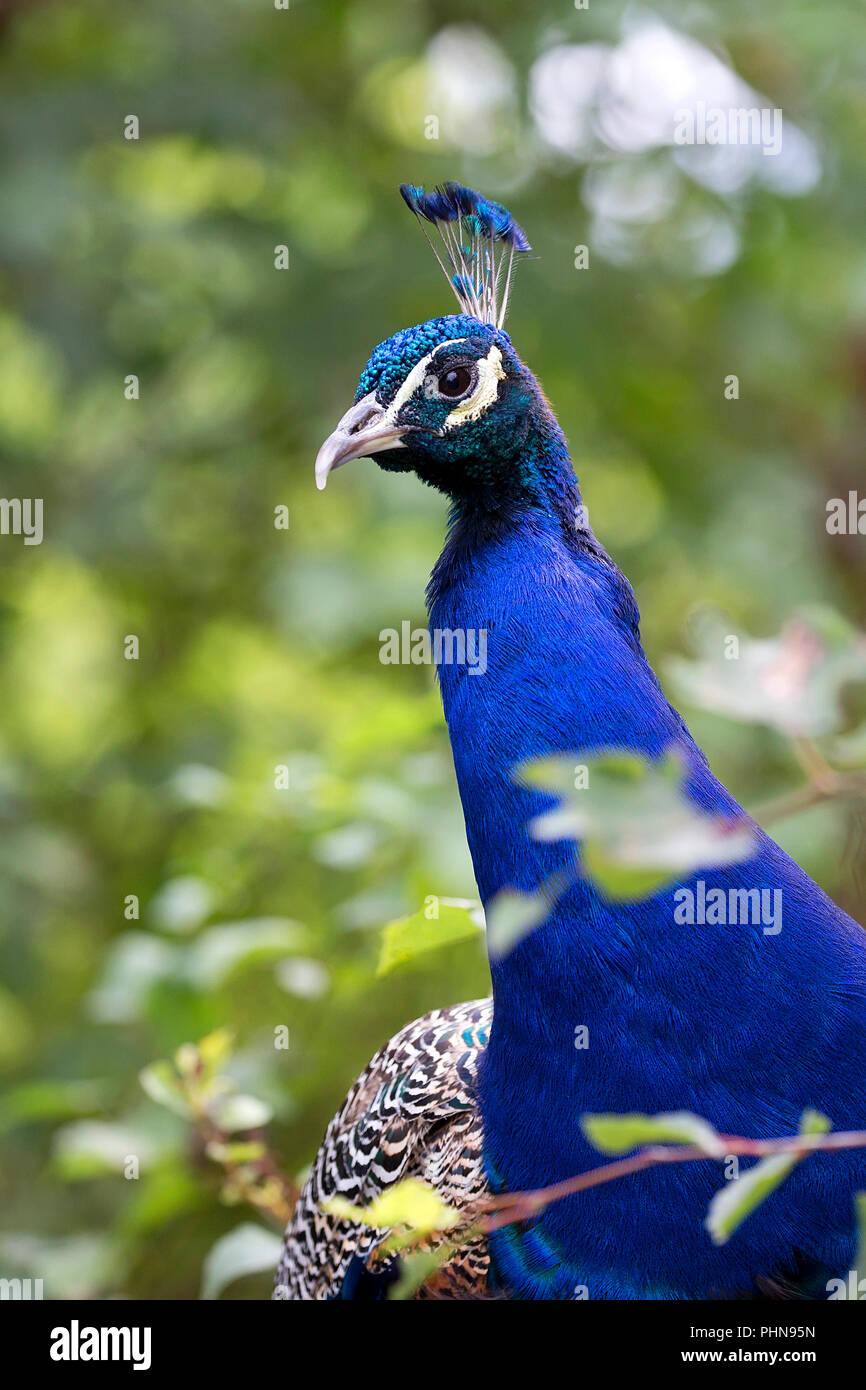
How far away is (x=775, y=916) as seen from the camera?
1446 millimetres

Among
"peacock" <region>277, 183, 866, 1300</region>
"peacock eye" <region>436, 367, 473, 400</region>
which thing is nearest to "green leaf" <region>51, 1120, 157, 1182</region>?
"peacock" <region>277, 183, 866, 1300</region>

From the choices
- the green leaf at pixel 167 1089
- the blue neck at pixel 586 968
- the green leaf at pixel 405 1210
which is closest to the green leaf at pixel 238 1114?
the green leaf at pixel 167 1089

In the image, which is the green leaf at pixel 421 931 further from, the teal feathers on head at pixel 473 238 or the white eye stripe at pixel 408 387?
the teal feathers on head at pixel 473 238

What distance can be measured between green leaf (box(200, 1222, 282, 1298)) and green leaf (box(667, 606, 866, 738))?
115cm

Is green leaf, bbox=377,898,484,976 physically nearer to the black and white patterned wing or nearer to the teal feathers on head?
the black and white patterned wing

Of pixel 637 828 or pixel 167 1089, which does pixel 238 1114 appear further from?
pixel 637 828

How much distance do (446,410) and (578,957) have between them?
589 millimetres

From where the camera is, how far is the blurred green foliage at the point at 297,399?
301cm

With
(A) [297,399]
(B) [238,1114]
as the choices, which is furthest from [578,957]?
(A) [297,399]

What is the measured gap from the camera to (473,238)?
5.64ft

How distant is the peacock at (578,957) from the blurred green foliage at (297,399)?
1.08 m
